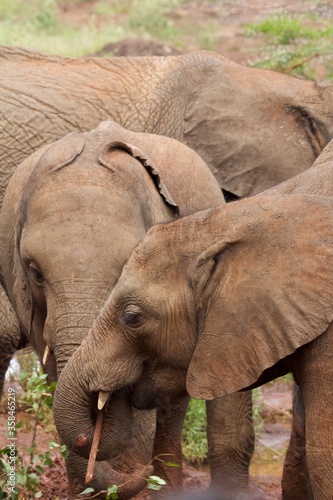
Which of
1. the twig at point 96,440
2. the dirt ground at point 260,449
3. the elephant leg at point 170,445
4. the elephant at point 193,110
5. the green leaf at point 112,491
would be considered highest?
the elephant at point 193,110

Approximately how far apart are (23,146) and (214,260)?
10.9 ft

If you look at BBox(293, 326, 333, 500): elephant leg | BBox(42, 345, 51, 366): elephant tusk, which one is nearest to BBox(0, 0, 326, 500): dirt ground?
BBox(42, 345, 51, 366): elephant tusk

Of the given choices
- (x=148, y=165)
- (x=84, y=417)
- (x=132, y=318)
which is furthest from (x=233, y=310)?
(x=148, y=165)

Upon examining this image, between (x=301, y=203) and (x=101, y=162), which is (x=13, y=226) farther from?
(x=301, y=203)

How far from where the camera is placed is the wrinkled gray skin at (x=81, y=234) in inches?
227

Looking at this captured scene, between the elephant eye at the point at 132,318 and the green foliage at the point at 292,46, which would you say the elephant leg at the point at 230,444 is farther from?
the green foliage at the point at 292,46

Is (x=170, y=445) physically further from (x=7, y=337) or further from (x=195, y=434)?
(x=195, y=434)

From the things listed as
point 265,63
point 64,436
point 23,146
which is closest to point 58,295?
point 64,436

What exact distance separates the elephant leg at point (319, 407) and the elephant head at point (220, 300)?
2.6 inches

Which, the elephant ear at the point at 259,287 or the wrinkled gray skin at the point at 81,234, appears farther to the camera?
the wrinkled gray skin at the point at 81,234

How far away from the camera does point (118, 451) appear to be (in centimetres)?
530

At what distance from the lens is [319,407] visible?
15.2ft

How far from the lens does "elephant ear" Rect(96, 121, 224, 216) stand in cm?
658

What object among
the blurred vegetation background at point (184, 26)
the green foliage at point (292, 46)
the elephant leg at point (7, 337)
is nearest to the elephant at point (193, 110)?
the elephant leg at point (7, 337)
